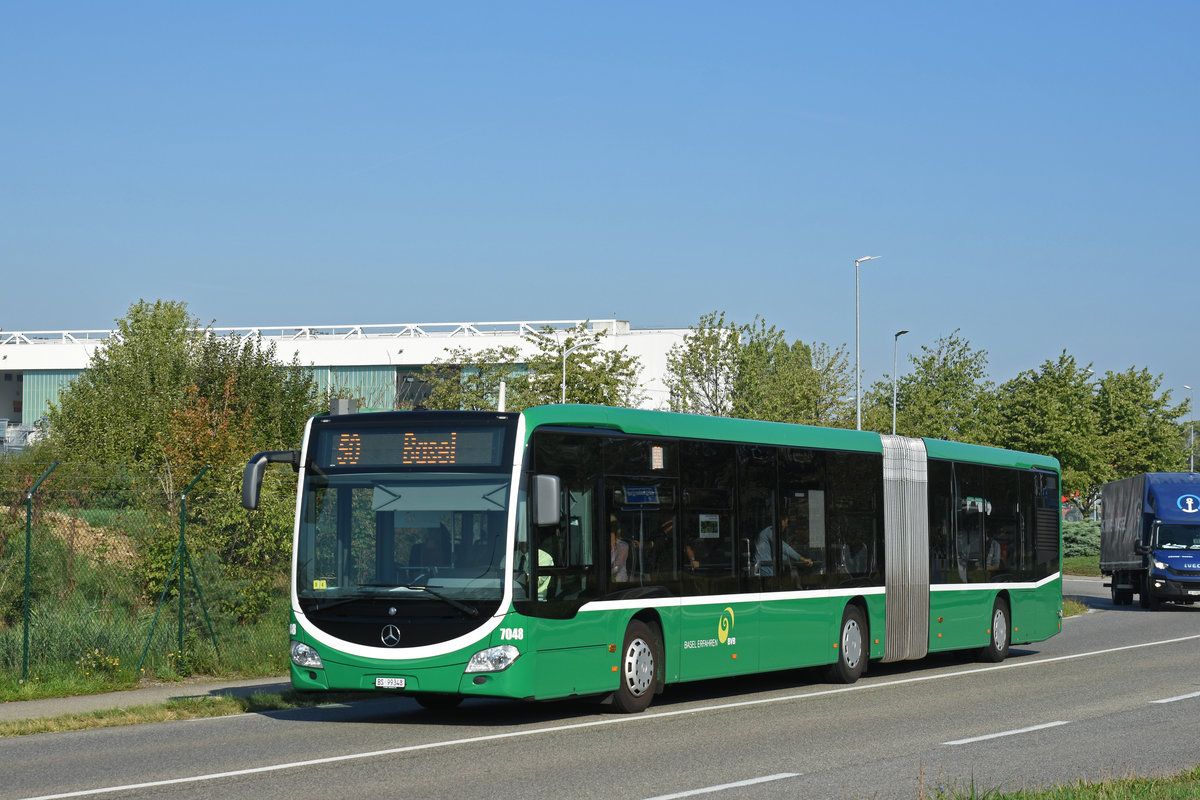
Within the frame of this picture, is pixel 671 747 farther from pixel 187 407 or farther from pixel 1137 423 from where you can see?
pixel 1137 423

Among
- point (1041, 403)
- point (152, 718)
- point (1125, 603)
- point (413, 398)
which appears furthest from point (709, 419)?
point (413, 398)

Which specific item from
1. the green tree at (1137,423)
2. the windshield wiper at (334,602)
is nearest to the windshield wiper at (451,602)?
the windshield wiper at (334,602)

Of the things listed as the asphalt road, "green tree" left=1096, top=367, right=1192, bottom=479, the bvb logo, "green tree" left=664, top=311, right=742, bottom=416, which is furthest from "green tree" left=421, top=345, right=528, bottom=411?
the asphalt road

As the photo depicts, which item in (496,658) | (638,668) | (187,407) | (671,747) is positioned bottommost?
(671,747)

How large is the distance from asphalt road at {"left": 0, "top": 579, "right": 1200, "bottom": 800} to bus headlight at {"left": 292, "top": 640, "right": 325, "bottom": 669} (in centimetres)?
52

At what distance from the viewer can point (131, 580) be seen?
60.2 ft

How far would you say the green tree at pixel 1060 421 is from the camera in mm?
63781

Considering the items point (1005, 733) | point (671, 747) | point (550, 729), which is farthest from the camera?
point (550, 729)

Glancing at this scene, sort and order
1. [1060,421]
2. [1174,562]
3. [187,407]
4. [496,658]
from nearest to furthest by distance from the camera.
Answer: [496,658] → [187,407] → [1174,562] → [1060,421]

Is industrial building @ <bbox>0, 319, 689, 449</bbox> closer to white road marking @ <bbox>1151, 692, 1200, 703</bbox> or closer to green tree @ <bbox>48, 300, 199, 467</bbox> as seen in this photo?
green tree @ <bbox>48, 300, 199, 467</bbox>

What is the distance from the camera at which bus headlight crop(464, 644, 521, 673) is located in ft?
41.4

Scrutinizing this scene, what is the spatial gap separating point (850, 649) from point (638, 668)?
4631 millimetres

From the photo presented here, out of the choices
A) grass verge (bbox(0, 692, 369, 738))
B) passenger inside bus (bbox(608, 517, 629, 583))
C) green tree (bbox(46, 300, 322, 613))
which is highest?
green tree (bbox(46, 300, 322, 613))

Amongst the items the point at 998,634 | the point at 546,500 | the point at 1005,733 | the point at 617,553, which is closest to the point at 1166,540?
the point at 998,634
